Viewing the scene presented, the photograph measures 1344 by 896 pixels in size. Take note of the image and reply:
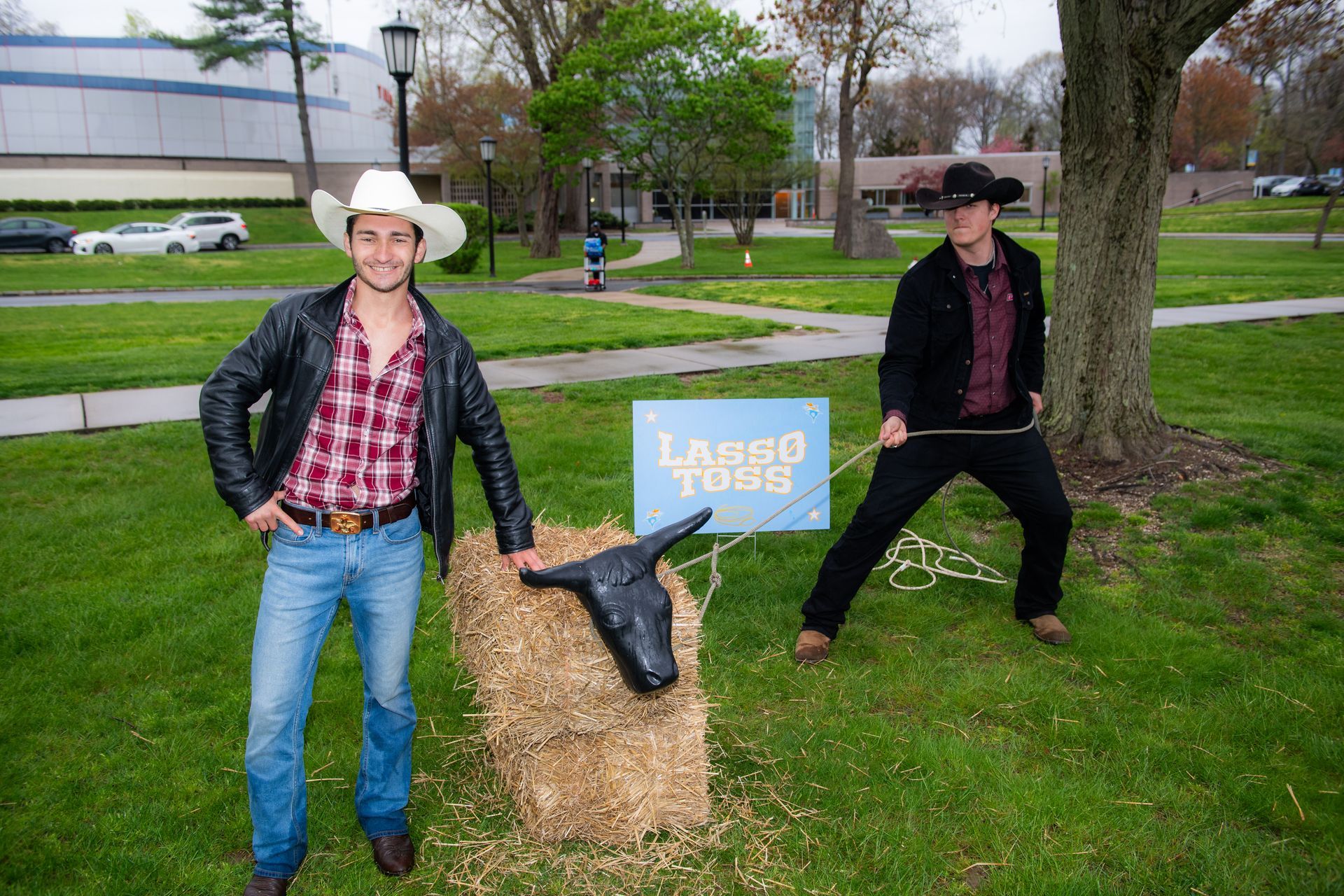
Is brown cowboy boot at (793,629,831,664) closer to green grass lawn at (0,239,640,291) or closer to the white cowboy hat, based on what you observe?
the white cowboy hat

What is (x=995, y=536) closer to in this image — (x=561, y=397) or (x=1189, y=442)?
(x=1189, y=442)

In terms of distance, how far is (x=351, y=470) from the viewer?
2.82 meters

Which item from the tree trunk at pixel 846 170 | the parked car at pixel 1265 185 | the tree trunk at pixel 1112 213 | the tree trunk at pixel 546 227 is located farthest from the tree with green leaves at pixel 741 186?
the parked car at pixel 1265 185

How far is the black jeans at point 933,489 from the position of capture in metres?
4.34

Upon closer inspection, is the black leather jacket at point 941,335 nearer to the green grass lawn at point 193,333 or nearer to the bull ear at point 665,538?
the bull ear at point 665,538

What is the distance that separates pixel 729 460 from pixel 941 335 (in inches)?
58.3

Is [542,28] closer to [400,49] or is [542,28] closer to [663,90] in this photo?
[663,90]

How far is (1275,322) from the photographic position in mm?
13555

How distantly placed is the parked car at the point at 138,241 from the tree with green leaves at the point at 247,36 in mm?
15919

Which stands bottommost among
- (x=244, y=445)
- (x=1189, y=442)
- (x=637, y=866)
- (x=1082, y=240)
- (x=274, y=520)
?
(x=637, y=866)

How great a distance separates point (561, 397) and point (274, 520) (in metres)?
6.53

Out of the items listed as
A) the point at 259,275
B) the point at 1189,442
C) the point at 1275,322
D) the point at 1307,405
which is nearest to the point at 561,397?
the point at 1189,442

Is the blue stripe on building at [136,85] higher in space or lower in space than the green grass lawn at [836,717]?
higher

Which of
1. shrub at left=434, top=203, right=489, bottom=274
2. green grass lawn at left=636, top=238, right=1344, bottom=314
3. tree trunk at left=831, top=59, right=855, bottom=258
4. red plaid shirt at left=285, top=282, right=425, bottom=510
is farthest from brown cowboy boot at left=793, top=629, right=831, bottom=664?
tree trunk at left=831, top=59, right=855, bottom=258
